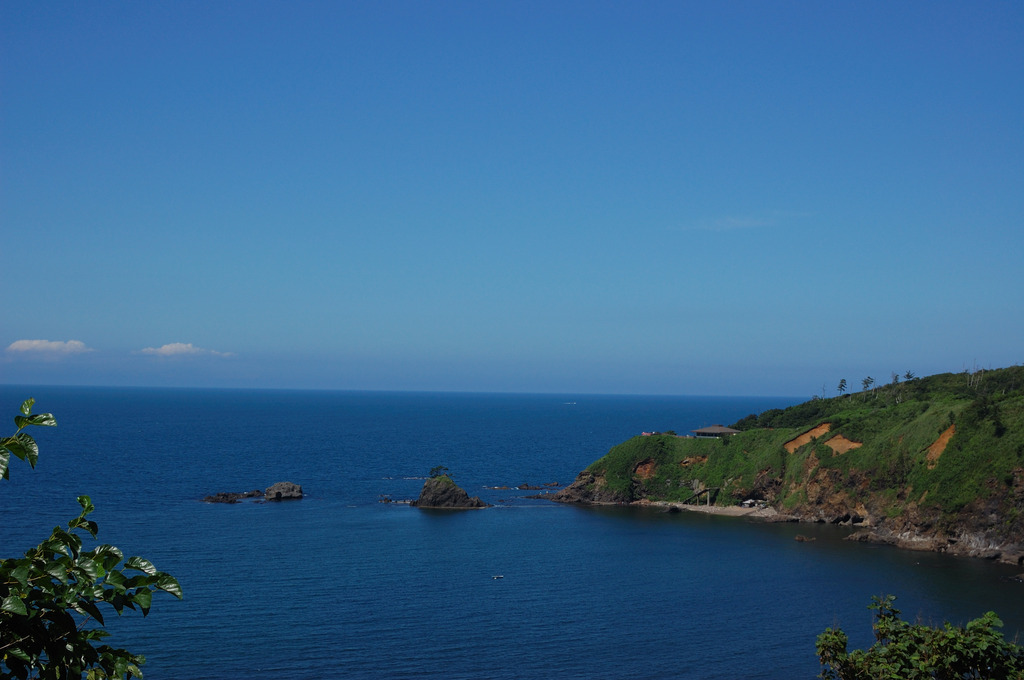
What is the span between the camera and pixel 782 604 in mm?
65562

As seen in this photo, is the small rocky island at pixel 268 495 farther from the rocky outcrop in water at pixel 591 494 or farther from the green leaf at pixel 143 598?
the green leaf at pixel 143 598

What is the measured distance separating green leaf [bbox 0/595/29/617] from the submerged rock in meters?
109

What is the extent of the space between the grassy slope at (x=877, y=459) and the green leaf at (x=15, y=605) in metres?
93.0

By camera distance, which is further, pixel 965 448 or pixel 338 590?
pixel 965 448

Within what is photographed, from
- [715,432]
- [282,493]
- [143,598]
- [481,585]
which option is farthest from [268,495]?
[143,598]

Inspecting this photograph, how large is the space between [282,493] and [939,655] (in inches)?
3906

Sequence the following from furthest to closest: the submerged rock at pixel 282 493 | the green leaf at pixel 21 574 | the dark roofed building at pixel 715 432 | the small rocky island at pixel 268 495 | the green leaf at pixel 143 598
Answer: the dark roofed building at pixel 715 432
the submerged rock at pixel 282 493
the small rocky island at pixel 268 495
the green leaf at pixel 143 598
the green leaf at pixel 21 574

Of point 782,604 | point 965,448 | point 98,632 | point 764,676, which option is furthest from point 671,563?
point 98,632

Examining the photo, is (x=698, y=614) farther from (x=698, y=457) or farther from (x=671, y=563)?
(x=698, y=457)

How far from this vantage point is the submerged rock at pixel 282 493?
367 ft

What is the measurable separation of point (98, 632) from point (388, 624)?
5265cm

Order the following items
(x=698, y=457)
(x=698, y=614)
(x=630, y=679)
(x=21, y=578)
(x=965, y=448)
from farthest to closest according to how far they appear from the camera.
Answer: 1. (x=698, y=457)
2. (x=965, y=448)
3. (x=698, y=614)
4. (x=630, y=679)
5. (x=21, y=578)

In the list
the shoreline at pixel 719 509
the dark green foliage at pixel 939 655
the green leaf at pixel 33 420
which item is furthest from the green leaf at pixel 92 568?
the shoreline at pixel 719 509

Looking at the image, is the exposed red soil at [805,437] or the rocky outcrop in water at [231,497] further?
the exposed red soil at [805,437]
